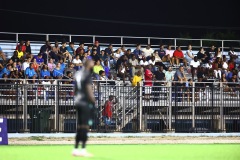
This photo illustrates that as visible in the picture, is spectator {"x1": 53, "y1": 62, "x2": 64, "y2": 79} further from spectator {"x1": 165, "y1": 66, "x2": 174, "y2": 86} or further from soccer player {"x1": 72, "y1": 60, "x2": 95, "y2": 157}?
soccer player {"x1": 72, "y1": 60, "x2": 95, "y2": 157}

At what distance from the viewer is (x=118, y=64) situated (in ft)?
118

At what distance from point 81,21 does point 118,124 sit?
104 ft

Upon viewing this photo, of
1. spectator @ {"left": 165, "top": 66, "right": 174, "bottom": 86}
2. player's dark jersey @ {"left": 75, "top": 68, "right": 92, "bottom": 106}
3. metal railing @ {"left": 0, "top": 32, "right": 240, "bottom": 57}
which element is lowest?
player's dark jersey @ {"left": 75, "top": 68, "right": 92, "bottom": 106}

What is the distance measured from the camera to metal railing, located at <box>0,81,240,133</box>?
100.0ft

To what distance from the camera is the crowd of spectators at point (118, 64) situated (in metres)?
33.3

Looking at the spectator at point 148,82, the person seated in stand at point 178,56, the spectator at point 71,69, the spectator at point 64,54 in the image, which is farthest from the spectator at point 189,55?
the spectator at point 71,69

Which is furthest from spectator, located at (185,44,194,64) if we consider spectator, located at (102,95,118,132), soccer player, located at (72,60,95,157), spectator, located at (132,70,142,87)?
soccer player, located at (72,60,95,157)

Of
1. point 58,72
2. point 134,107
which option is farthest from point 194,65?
point 58,72

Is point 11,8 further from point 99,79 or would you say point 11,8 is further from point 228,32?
point 228,32

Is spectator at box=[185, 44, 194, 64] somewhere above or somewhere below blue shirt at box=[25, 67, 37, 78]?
above

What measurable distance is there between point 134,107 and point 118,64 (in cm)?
447

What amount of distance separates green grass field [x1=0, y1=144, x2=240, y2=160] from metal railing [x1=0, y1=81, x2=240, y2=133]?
6122 mm

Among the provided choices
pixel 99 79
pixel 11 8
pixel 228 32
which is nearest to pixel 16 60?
pixel 99 79

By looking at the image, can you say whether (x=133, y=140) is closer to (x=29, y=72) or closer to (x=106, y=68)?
(x=29, y=72)
